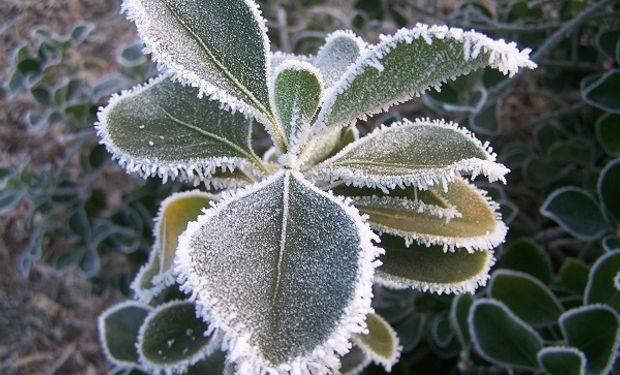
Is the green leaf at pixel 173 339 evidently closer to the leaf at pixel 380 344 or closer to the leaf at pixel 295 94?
the leaf at pixel 380 344

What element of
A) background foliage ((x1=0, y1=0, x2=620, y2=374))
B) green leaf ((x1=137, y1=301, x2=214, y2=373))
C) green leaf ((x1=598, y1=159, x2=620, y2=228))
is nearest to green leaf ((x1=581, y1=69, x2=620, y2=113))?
background foliage ((x1=0, y1=0, x2=620, y2=374))

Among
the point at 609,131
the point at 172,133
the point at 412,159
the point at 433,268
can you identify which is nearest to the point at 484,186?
the point at 609,131

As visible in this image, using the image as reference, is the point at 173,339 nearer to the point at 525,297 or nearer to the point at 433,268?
the point at 433,268

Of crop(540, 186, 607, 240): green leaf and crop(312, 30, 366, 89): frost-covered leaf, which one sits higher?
crop(312, 30, 366, 89): frost-covered leaf

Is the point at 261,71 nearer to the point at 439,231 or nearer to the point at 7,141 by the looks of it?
the point at 439,231


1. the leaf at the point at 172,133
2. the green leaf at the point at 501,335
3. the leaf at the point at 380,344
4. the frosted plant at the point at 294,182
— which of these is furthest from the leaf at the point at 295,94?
the green leaf at the point at 501,335

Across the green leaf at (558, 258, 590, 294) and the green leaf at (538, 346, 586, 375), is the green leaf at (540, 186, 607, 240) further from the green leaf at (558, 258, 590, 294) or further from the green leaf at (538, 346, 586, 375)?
the green leaf at (538, 346, 586, 375)

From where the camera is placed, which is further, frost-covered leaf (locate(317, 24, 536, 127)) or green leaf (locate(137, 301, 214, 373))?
green leaf (locate(137, 301, 214, 373))
